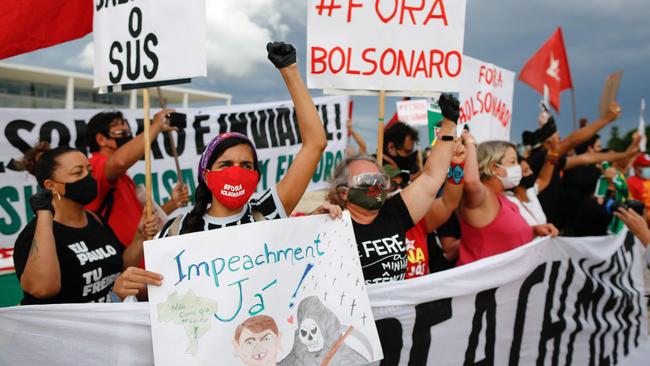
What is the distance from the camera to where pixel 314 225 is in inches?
81.8

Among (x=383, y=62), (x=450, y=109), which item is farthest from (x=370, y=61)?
(x=450, y=109)

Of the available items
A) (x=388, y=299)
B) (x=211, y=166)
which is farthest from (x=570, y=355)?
(x=211, y=166)

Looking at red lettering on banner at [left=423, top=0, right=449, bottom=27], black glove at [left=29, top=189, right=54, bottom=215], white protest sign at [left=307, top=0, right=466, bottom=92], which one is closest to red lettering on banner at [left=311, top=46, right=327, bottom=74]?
white protest sign at [left=307, top=0, right=466, bottom=92]

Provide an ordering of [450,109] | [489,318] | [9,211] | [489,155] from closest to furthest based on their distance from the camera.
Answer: [450,109], [489,318], [489,155], [9,211]

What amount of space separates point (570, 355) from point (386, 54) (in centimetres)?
235

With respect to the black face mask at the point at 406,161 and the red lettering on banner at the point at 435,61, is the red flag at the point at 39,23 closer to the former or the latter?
the red lettering on banner at the point at 435,61

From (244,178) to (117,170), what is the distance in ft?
5.78

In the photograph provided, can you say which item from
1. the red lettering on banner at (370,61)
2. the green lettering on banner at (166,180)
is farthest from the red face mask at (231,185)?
the green lettering on banner at (166,180)

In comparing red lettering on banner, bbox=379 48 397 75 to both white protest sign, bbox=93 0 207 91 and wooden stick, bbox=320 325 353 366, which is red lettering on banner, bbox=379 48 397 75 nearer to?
white protest sign, bbox=93 0 207 91

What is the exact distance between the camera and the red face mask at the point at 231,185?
2002 mm

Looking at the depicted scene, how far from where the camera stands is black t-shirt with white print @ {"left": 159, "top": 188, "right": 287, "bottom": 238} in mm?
2051

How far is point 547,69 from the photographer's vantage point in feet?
22.4

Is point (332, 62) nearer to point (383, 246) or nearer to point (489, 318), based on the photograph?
point (383, 246)

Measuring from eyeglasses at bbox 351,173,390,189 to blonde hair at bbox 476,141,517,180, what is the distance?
1.21 meters
